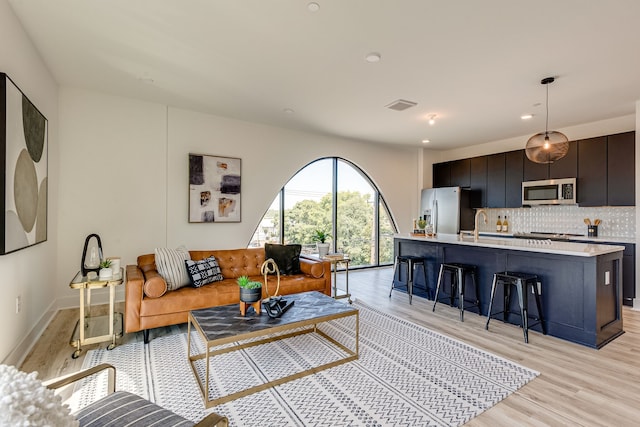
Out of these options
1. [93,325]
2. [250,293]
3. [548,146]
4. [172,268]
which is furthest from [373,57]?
[93,325]

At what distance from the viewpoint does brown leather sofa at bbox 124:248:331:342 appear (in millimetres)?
2922

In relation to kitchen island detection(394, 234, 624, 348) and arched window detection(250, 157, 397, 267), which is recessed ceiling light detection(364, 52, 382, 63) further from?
arched window detection(250, 157, 397, 267)

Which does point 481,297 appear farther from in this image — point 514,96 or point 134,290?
point 134,290

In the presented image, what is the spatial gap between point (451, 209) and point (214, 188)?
4.63m

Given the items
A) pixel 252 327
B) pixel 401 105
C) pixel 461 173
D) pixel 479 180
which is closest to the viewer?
pixel 252 327

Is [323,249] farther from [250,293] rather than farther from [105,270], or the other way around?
[105,270]

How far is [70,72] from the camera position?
347 cm

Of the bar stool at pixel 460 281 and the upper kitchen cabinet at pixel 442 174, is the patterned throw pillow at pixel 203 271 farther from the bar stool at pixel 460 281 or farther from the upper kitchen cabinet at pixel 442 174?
the upper kitchen cabinet at pixel 442 174

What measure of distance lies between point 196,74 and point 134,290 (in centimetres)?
230

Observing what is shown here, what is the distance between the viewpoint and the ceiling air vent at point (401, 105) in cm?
418

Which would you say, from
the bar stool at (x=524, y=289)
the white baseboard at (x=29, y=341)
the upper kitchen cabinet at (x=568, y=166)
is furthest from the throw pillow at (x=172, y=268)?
the upper kitchen cabinet at (x=568, y=166)

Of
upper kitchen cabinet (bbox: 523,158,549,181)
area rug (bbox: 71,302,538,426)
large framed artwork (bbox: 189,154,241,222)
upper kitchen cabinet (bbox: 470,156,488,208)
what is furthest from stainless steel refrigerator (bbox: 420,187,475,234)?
large framed artwork (bbox: 189,154,241,222)

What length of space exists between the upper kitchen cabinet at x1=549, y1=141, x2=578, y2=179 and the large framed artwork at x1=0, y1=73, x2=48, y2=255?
686 cm

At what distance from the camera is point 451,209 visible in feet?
21.3
